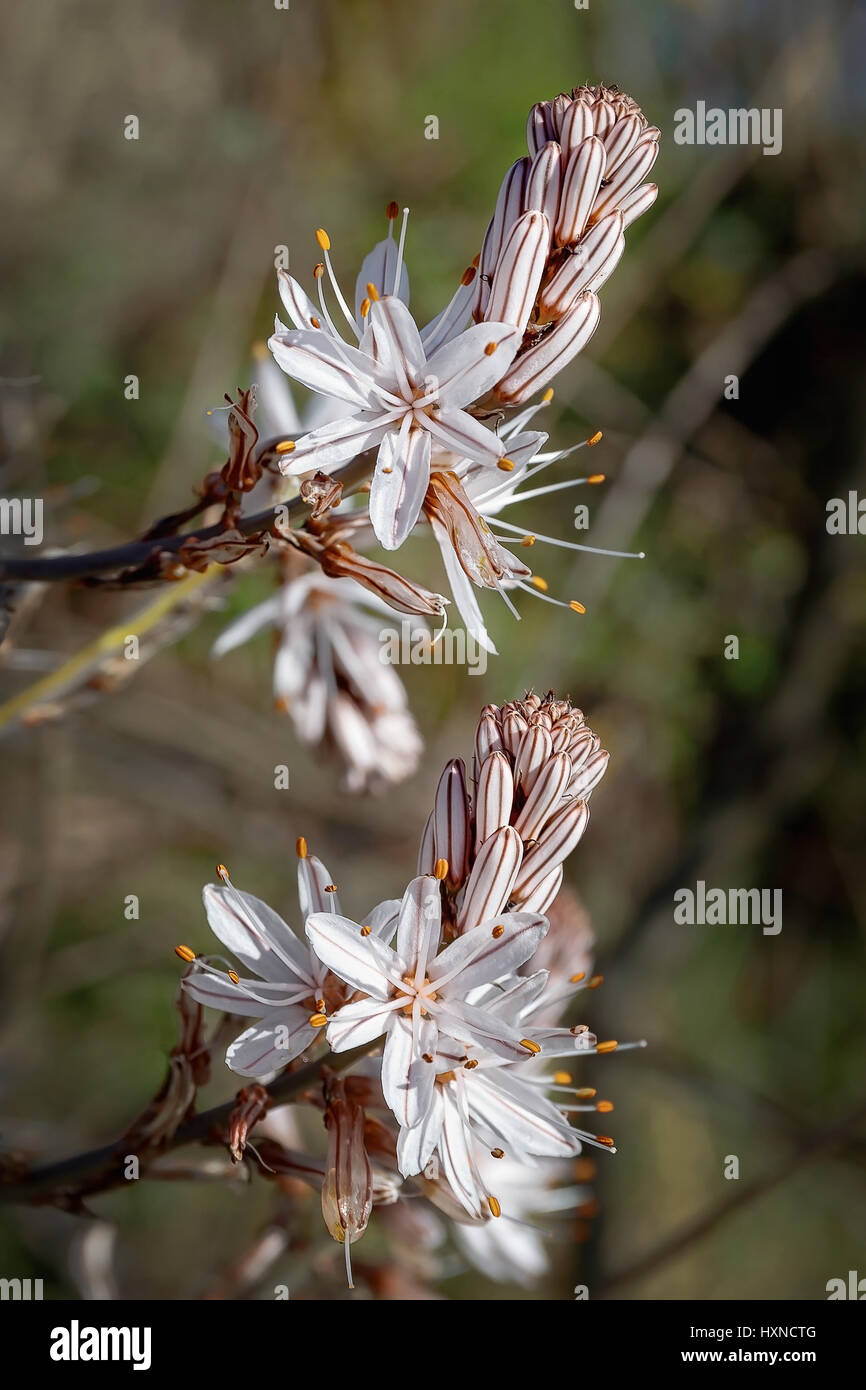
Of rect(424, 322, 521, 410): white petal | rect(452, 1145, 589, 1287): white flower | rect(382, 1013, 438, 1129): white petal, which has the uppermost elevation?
rect(424, 322, 521, 410): white petal

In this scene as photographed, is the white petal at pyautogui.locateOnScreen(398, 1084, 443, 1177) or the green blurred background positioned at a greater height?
the green blurred background

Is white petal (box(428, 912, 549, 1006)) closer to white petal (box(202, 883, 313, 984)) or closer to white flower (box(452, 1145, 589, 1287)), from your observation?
white petal (box(202, 883, 313, 984))

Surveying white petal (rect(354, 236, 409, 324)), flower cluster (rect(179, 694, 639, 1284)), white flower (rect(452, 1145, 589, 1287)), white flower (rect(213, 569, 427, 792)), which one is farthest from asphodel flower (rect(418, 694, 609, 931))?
white flower (rect(452, 1145, 589, 1287))

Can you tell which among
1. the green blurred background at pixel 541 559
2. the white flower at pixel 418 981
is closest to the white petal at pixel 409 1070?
the white flower at pixel 418 981

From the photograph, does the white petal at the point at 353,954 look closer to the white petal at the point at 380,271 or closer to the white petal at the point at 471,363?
the white petal at the point at 471,363

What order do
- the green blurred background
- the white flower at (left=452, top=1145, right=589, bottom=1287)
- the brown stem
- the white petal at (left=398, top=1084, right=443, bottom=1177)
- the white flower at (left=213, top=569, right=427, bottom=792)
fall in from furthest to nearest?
the green blurred background < the white flower at (left=452, top=1145, right=589, bottom=1287) < the white flower at (left=213, top=569, right=427, bottom=792) < the brown stem < the white petal at (left=398, top=1084, right=443, bottom=1177)

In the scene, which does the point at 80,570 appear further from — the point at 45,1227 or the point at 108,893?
the point at 108,893

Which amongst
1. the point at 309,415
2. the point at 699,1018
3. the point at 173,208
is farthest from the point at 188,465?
the point at 699,1018
